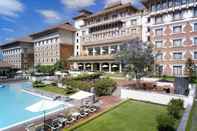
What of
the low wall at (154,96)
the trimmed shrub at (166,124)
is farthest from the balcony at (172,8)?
the trimmed shrub at (166,124)

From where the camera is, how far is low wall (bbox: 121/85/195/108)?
16391mm

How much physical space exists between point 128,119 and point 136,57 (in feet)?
35.6

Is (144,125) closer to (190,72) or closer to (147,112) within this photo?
(147,112)

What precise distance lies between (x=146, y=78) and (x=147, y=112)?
49.2 ft

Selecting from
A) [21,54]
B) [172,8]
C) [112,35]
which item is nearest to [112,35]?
[112,35]

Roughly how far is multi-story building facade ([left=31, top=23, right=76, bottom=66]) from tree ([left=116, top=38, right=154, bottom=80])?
38.5m

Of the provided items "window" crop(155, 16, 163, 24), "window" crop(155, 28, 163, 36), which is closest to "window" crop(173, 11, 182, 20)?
"window" crop(155, 16, 163, 24)

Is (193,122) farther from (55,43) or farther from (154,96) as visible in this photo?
(55,43)

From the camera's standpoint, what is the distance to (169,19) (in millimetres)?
35062

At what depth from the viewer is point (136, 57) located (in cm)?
2273

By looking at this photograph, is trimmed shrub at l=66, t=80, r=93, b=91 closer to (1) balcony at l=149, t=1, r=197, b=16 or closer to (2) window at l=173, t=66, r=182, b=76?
(2) window at l=173, t=66, r=182, b=76

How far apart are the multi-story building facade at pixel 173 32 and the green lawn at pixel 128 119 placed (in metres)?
20.3

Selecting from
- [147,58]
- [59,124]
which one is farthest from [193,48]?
[59,124]

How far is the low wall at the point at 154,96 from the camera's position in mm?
16391
